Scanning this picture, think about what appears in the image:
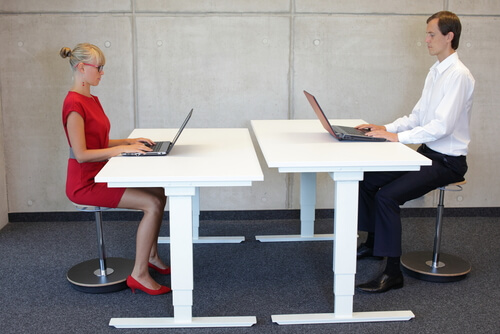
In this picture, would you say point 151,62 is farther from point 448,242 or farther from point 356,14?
point 448,242

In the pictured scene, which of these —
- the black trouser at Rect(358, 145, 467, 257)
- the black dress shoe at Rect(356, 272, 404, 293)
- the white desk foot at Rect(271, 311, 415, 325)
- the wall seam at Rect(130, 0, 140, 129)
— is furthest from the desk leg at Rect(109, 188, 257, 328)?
the wall seam at Rect(130, 0, 140, 129)

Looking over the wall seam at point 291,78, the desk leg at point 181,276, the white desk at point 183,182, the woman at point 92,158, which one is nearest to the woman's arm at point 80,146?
the woman at point 92,158

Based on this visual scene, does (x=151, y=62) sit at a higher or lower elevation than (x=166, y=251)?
higher

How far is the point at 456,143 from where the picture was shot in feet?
11.1

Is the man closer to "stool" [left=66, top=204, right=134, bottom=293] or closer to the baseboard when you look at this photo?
the baseboard

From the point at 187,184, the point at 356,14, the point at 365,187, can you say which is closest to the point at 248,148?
the point at 187,184

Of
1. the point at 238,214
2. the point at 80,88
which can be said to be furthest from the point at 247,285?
the point at 80,88

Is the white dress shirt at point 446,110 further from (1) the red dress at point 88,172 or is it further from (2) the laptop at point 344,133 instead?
(1) the red dress at point 88,172

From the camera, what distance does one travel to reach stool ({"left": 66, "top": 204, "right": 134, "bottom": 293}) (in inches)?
130

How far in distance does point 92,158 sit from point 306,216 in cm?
171

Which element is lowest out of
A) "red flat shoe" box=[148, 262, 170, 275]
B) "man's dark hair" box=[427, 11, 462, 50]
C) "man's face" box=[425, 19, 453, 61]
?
"red flat shoe" box=[148, 262, 170, 275]

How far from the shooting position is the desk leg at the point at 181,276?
275 centimetres

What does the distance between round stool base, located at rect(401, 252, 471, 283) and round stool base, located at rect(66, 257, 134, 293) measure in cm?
170

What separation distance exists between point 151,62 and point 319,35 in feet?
4.19
